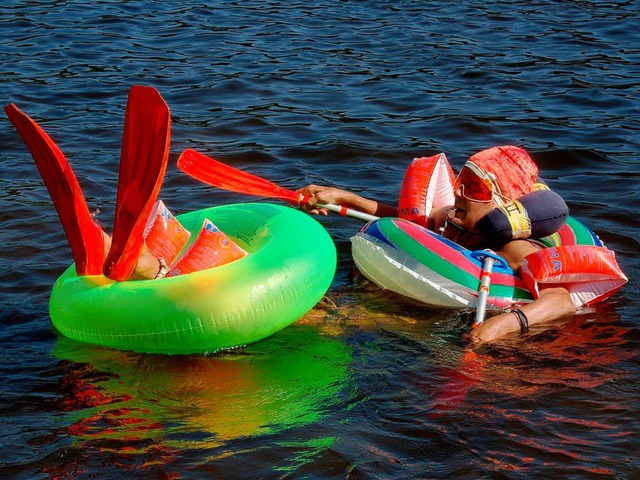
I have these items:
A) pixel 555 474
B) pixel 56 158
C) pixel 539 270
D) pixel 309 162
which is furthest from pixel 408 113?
pixel 555 474

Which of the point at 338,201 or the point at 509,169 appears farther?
the point at 338,201

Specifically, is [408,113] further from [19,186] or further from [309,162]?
[19,186]

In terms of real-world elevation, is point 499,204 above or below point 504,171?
below

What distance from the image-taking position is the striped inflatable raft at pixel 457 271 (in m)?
5.72

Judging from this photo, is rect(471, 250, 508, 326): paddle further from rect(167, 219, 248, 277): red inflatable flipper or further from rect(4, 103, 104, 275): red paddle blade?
rect(4, 103, 104, 275): red paddle blade

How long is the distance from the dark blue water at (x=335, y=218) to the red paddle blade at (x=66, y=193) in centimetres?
51

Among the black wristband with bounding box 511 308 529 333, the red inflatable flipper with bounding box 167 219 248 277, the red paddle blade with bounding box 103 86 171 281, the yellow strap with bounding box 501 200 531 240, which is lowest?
the black wristband with bounding box 511 308 529 333

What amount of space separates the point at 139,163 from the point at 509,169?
87.9 inches

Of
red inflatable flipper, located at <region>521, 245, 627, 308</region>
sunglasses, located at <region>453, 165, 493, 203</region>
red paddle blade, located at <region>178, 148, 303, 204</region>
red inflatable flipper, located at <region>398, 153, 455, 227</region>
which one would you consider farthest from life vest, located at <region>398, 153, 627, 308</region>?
red paddle blade, located at <region>178, 148, 303, 204</region>

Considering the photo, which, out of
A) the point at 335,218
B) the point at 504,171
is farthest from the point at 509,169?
the point at 335,218

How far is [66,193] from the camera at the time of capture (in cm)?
518

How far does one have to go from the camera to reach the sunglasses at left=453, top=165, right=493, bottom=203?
5824 mm

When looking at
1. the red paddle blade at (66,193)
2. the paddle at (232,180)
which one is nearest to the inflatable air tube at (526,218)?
the paddle at (232,180)

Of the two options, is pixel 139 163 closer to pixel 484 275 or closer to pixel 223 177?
pixel 223 177
